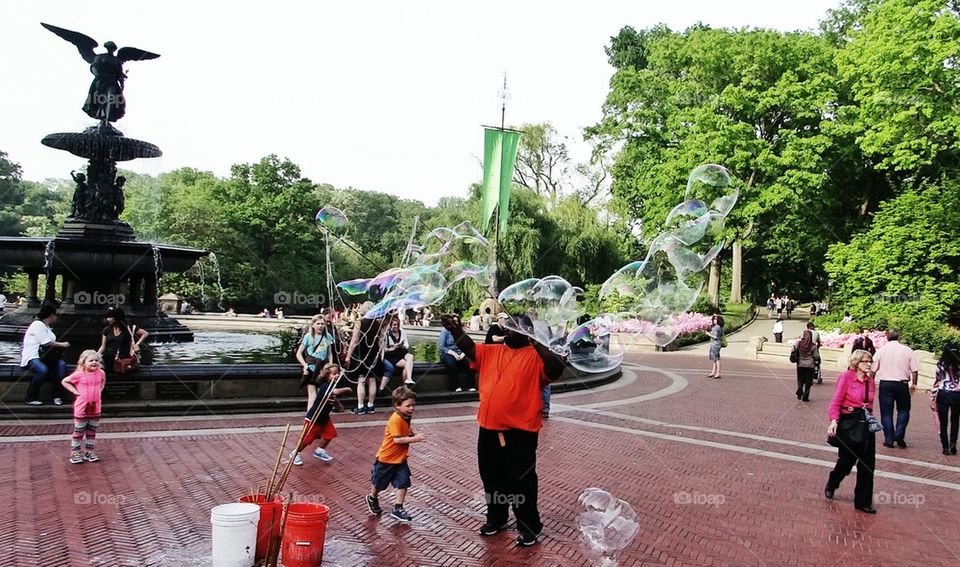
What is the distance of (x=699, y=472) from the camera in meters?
8.68

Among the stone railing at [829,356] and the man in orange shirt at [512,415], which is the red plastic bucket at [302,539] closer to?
the man in orange shirt at [512,415]

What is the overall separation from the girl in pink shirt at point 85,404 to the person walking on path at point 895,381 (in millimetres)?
10649

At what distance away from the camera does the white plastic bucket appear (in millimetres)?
4656

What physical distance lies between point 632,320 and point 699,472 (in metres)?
2.23

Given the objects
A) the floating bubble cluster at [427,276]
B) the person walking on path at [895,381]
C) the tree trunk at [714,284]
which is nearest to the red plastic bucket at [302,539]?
the floating bubble cluster at [427,276]

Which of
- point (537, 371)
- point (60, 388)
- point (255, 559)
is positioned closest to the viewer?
point (255, 559)

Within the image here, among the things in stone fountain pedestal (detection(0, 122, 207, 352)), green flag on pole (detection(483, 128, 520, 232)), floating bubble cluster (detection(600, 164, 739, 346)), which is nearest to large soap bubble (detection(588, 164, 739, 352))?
floating bubble cluster (detection(600, 164, 739, 346))

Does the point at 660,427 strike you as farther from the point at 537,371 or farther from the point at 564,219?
the point at 564,219

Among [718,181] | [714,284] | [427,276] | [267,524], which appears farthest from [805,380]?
[714,284]

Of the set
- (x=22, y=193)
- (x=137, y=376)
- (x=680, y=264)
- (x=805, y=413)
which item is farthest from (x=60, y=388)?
(x=22, y=193)

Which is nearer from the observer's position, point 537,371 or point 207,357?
point 537,371

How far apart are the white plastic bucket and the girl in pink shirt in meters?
3.94

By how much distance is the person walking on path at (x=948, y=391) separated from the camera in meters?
9.89

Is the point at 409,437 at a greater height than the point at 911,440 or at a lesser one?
greater
